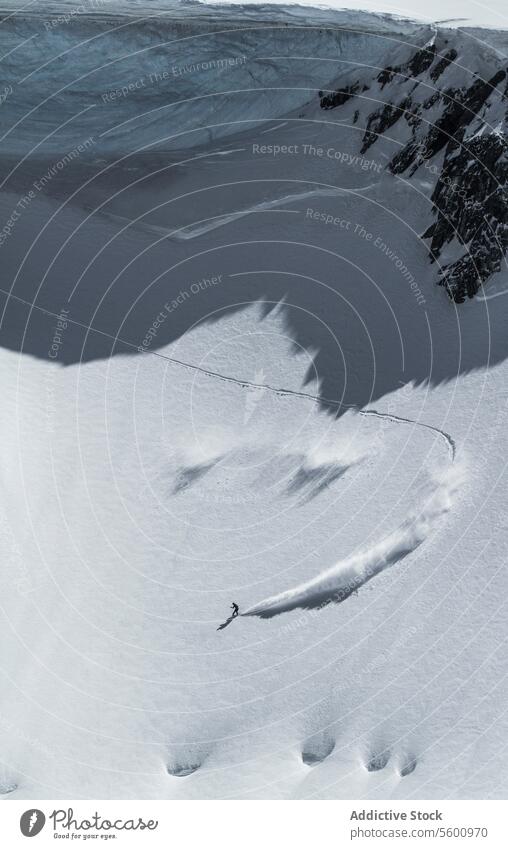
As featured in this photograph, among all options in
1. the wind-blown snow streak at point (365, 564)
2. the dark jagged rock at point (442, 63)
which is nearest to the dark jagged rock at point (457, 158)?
the dark jagged rock at point (442, 63)

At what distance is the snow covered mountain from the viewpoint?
10.9 metres

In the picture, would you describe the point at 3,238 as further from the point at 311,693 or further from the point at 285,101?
the point at 311,693

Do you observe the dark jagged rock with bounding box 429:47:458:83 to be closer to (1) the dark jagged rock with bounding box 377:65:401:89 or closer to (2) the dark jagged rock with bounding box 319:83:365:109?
(1) the dark jagged rock with bounding box 377:65:401:89

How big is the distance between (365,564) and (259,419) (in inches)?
117

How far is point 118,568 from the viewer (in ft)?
36.4

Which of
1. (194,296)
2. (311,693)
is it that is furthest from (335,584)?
(194,296)

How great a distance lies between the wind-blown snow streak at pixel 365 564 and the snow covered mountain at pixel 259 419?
49 mm

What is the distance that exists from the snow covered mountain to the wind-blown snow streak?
5cm

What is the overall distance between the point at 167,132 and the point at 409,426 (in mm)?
6703

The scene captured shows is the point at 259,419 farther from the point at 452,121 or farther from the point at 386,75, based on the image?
the point at 386,75

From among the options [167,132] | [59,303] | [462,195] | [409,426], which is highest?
[462,195]

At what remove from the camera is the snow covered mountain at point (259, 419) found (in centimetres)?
1087

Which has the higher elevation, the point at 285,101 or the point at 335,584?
the point at 285,101

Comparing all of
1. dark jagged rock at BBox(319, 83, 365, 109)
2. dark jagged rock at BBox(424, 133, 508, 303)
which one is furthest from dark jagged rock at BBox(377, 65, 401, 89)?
dark jagged rock at BBox(424, 133, 508, 303)
